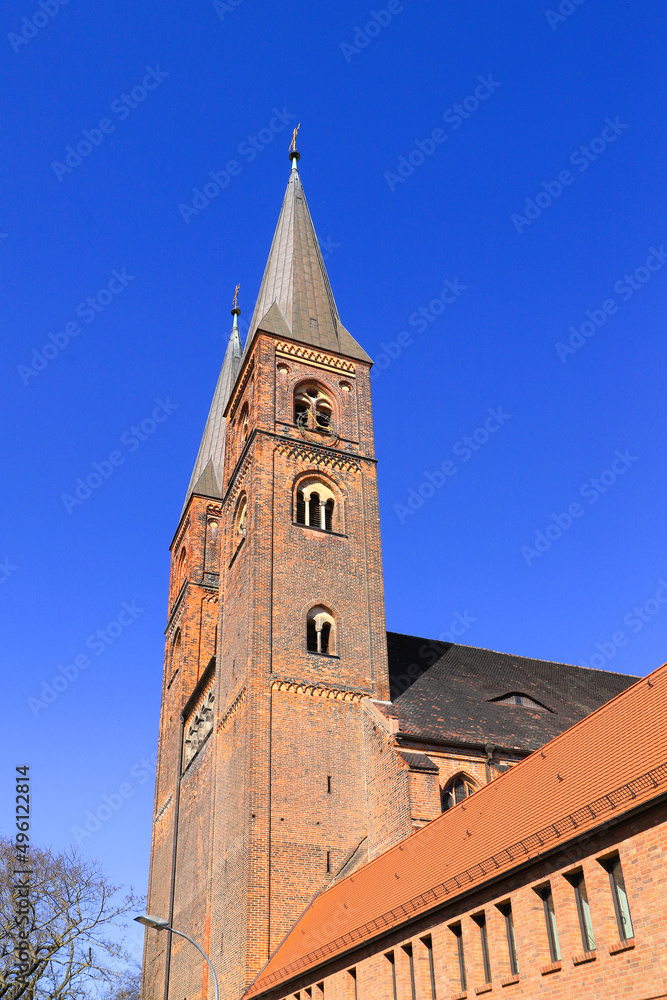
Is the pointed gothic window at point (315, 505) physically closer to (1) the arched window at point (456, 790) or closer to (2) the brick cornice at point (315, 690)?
(2) the brick cornice at point (315, 690)

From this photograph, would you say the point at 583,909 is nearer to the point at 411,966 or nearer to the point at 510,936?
the point at 510,936

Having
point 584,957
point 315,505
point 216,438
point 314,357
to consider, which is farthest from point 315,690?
point 216,438

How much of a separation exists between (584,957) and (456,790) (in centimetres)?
1318

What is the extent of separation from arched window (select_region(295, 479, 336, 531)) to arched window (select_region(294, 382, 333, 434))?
230 centimetres

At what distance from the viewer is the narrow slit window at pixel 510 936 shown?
14672 millimetres

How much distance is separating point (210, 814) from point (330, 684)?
613 cm

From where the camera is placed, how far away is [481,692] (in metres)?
31.3

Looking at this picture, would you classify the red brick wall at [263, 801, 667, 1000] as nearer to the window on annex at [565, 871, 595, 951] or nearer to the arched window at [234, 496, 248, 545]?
the window on annex at [565, 871, 595, 951]

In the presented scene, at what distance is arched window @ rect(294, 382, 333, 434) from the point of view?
33691 millimetres

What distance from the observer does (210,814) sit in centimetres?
3008

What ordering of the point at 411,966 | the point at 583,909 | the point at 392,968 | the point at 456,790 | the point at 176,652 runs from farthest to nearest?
the point at 176,652 < the point at 456,790 < the point at 392,968 < the point at 411,966 < the point at 583,909

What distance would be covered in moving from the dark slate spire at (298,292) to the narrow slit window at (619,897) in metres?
24.8

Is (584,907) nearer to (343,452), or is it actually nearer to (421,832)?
(421,832)

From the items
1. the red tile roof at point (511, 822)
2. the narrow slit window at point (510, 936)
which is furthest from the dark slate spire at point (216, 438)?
the narrow slit window at point (510, 936)
